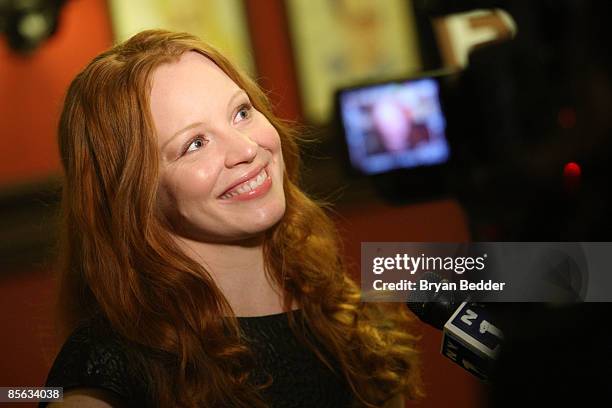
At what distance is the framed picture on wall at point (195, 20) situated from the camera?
244 cm

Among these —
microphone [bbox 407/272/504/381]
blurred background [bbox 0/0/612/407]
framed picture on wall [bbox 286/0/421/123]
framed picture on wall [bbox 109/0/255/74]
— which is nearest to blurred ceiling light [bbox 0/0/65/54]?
blurred background [bbox 0/0/612/407]

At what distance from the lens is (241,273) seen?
107cm

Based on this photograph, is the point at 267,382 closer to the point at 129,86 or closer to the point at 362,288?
the point at 362,288

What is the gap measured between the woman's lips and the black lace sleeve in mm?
209

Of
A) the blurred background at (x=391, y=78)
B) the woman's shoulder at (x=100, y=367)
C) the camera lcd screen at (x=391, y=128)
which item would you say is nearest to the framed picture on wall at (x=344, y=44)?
the blurred background at (x=391, y=78)

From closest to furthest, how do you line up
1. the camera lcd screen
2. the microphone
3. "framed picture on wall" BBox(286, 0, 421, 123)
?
1. the microphone
2. the camera lcd screen
3. "framed picture on wall" BBox(286, 0, 421, 123)

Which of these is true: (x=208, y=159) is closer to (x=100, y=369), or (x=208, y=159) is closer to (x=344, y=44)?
(x=100, y=369)

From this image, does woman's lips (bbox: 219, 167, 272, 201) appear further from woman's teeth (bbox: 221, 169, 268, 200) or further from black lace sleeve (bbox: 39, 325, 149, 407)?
black lace sleeve (bbox: 39, 325, 149, 407)

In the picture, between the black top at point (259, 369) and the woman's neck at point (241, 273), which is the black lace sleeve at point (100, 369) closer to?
the black top at point (259, 369)

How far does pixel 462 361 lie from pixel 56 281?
Answer: 1.78 feet

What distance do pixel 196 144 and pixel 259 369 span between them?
0.28 m

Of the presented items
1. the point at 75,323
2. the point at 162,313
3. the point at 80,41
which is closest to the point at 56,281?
the point at 75,323

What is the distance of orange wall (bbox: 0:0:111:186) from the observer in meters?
2.33

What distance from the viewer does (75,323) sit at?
1074 millimetres
